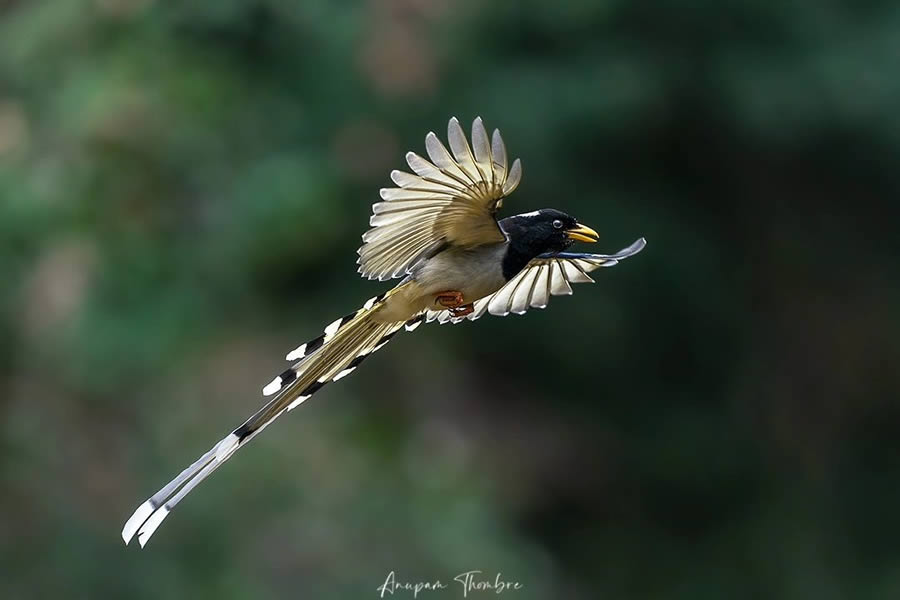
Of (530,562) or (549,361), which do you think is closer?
(530,562)

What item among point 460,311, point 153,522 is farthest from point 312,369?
point 153,522

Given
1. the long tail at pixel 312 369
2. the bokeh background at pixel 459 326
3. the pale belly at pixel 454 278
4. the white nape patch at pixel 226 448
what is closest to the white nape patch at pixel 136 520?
the long tail at pixel 312 369

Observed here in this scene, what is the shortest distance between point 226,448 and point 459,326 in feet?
19.1

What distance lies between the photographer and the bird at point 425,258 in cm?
274

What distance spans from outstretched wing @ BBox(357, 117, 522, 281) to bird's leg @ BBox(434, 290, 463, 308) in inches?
3.8

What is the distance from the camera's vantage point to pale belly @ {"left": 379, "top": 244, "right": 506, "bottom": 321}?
9.77 ft

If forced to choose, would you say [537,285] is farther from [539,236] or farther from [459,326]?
[459,326]

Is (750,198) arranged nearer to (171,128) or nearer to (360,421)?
(360,421)

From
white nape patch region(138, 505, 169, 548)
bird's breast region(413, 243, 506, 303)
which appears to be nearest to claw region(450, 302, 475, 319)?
bird's breast region(413, 243, 506, 303)

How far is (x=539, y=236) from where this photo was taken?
3.00 meters

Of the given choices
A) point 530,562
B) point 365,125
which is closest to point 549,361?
point 530,562

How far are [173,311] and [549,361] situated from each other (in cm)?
265

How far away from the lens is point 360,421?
8.09 m

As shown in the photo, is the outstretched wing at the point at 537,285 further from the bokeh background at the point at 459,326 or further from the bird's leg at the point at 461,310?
the bokeh background at the point at 459,326
